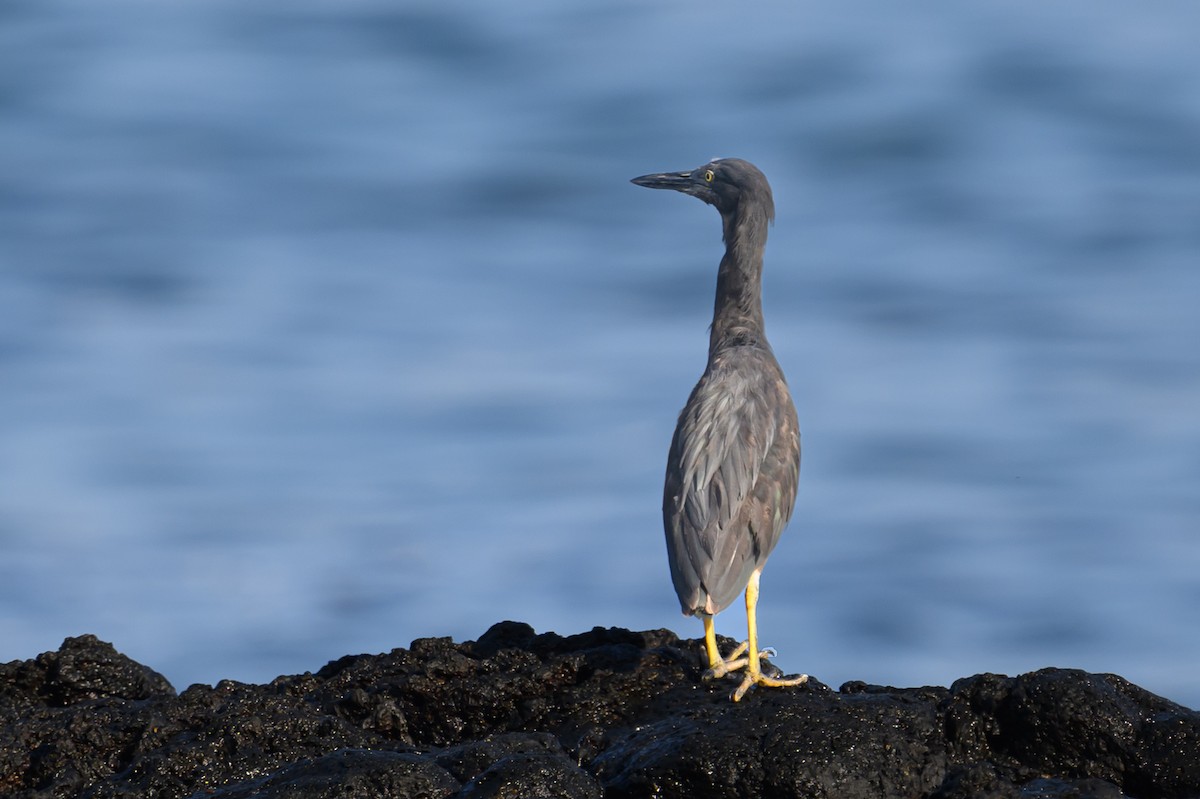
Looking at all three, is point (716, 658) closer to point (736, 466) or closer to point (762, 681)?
point (762, 681)

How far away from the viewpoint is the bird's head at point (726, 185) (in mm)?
10086

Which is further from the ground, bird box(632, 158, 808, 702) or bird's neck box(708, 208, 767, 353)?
bird's neck box(708, 208, 767, 353)

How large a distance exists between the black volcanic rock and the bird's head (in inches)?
134

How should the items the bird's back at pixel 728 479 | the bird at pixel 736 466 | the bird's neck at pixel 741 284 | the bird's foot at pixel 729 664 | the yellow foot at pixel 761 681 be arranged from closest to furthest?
the yellow foot at pixel 761 681
the bird's foot at pixel 729 664
the bird at pixel 736 466
the bird's back at pixel 728 479
the bird's neck at pixel 741 284

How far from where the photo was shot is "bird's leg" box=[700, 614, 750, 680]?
24.0ft

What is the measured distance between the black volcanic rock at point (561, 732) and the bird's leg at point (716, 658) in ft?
0.31

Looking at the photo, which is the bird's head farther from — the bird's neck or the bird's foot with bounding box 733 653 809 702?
the bird's foot with bounding box 733 653 809 702

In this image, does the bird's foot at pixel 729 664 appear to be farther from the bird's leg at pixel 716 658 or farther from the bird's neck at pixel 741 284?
the bird's neck at pixel 741 284

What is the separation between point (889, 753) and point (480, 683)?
194 centimetres

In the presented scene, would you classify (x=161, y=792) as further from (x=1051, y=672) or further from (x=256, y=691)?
(x=1051, y=672)

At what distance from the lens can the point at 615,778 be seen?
19.8ft

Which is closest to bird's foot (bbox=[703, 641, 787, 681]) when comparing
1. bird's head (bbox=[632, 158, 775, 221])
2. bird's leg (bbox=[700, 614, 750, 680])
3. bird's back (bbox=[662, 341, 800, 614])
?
bird's leg (bbox=[700, 614, 750, 680])

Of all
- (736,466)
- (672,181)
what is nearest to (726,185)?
(672,181)

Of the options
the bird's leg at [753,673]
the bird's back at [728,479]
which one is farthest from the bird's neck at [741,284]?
the bird's leg at [753,673]
